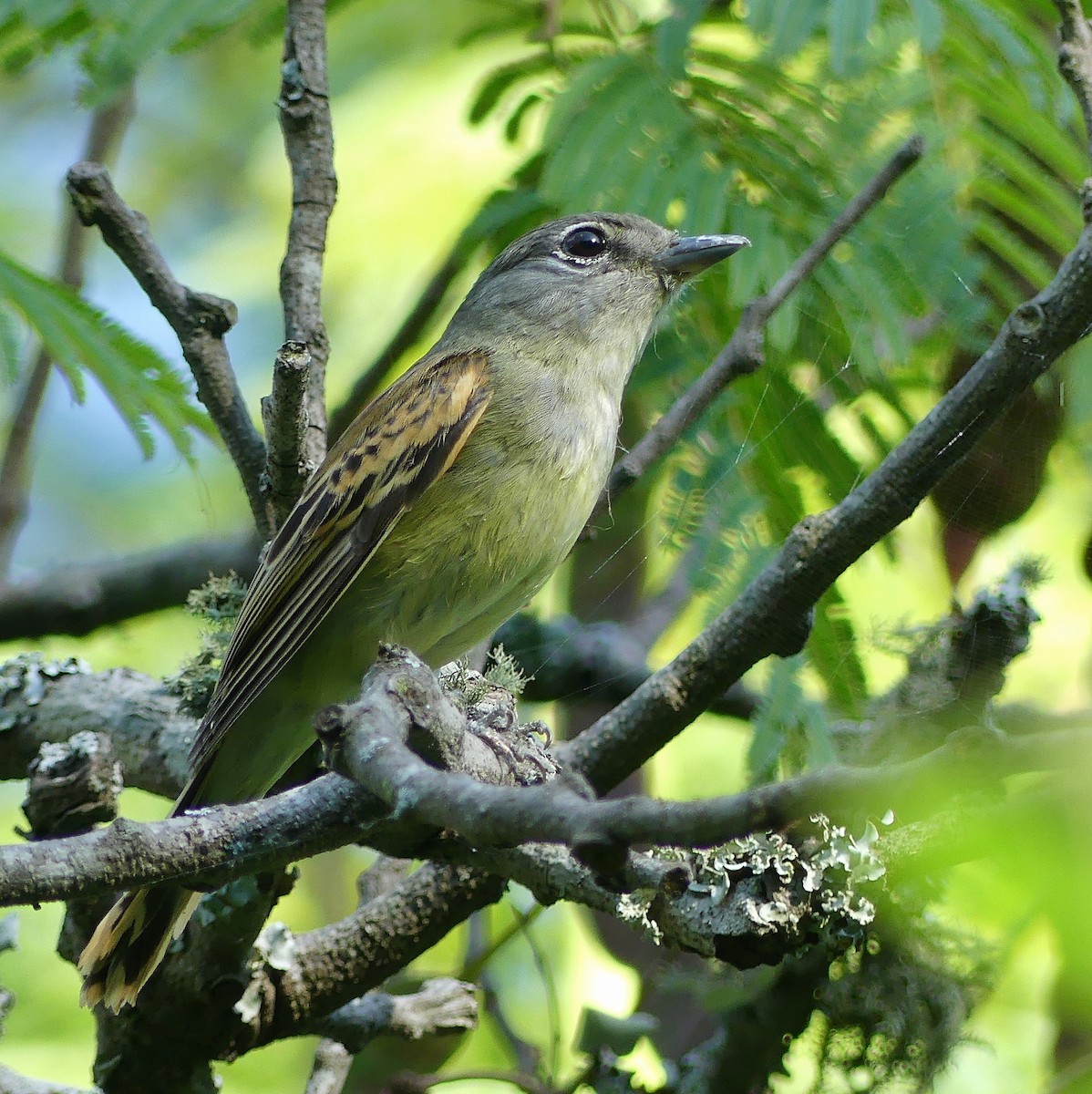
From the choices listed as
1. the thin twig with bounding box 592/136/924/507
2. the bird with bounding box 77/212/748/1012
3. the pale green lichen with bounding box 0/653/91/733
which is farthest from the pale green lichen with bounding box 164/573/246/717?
the thin twig with bounding box 592/136/924/507

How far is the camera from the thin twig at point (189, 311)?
4.23m

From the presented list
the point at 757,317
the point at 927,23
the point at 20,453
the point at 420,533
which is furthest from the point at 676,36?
the point at 20,453

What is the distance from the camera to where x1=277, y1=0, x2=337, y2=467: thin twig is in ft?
14.8

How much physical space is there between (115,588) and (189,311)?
207cm

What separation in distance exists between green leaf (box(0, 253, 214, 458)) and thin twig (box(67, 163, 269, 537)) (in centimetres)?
→ 13

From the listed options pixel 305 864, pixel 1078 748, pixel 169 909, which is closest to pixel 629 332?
pixel 169 909

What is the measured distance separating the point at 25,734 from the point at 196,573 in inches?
61.5

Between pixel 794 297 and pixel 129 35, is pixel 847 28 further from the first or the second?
→ pixel 129 35

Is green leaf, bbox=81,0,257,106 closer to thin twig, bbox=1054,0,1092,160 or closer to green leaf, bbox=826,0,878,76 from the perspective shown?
green leaf, bbox=826,0,878,76

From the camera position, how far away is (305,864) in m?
7.98

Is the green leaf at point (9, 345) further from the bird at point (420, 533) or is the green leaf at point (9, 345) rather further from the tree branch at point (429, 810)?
the tree branch at point (429, 810)

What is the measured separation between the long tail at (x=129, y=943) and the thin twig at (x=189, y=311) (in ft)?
4.48

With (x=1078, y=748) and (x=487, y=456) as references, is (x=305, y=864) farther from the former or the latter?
(x=1078, y=748)

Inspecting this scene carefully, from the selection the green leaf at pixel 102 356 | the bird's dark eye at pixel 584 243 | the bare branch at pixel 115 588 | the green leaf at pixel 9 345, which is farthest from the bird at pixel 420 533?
the bare branch at pixel 115 588
